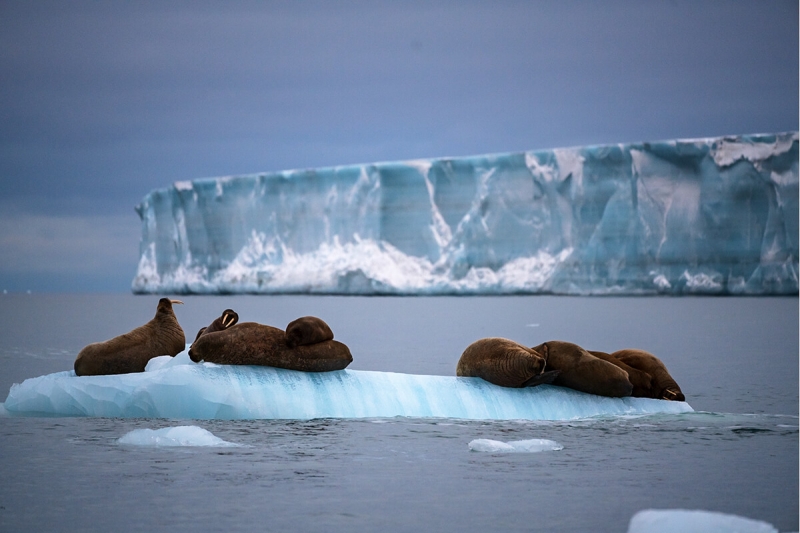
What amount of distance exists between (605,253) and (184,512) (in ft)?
86.4

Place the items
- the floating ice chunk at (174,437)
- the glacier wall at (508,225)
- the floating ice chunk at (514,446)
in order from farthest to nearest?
the glacier wall at (508,225)
the floating ice chunk at (174,437)
the floating ice chunk at (514,446)

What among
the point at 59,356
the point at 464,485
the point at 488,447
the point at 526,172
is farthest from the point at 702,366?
the point at 526,172

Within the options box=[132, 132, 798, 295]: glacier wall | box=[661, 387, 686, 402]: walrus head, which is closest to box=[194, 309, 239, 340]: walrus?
box=[661, 387, 686, 402]: walrus head

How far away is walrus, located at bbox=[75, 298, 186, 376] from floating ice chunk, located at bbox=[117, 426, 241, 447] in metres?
1.24

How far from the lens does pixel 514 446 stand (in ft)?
16.8

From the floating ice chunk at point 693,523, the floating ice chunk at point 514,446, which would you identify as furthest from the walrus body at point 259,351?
the floating ice chunk at point 693,523

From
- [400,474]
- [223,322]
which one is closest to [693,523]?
[400,474]

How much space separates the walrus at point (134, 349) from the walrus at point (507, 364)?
2.12m

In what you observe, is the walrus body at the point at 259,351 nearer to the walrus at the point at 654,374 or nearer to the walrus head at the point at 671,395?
the walrus at the point at 654,374

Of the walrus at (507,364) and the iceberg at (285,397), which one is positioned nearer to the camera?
the iceberg at (285,397)

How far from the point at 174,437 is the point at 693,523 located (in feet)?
9.48

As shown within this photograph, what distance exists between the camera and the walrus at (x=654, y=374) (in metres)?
6.81

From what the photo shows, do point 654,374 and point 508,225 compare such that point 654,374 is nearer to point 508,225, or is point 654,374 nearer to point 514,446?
point 514,446

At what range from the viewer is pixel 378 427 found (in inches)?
232
